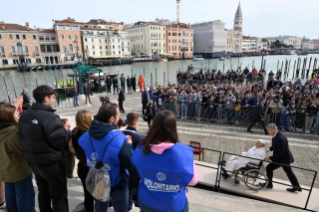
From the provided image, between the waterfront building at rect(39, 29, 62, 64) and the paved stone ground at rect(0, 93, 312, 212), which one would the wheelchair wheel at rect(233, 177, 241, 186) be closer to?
the paved stone ground at rect(0, 93, 312, 212)

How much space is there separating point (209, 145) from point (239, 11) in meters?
138

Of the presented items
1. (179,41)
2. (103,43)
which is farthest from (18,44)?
(179,41)

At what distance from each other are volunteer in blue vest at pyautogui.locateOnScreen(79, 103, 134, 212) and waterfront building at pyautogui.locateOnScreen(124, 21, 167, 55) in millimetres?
71425

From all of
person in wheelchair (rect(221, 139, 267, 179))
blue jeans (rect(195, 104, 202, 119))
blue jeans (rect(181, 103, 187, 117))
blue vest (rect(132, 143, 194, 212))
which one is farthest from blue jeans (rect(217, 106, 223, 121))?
blue vest (rect(132, 143, 194, 212))

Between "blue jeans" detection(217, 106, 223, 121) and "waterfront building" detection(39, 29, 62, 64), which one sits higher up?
"waterfront building" detection(39, 29, 62, 64)

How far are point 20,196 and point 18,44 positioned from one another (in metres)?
58.6

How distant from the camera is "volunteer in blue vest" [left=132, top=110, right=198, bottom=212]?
146cm

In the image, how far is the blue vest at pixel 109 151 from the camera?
1.89 m

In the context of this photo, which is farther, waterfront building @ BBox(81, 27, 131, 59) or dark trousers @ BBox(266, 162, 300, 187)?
waterfront building @ BBox(81, 27, 131, 59)

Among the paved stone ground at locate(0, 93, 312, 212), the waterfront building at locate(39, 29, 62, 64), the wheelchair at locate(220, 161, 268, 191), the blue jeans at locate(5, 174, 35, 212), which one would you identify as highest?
the waterfront building at locate(39, 29, 62, 64)

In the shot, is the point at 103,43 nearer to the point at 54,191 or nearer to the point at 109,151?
the point at 54,191

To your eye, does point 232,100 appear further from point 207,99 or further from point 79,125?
point 79,125

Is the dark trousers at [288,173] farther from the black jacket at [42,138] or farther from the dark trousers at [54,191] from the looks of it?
the black jacket at [42,138]

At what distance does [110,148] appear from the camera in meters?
1.88
